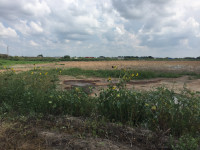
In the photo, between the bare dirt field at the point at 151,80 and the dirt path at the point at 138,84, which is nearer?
the dirt path at the point at 138,84

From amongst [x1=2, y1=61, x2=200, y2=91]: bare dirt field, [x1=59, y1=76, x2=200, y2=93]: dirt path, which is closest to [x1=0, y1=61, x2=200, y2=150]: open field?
[x1=2, y1=61, x2=200, y2=91]: bare dirt field

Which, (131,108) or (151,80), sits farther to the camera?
(151,80)

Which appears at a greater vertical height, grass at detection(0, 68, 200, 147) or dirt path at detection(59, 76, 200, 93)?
grass at detection(0, 68, 200, 147)

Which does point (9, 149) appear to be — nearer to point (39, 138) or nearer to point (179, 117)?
point (39, 138)

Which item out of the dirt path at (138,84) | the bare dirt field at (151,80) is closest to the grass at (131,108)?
the bare dirt field at (151,80)

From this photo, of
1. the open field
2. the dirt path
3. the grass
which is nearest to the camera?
the open field

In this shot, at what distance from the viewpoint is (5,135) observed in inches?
103

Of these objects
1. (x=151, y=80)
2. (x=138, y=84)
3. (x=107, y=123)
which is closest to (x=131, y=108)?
(x=107, y=123)

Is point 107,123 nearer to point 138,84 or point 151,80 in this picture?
point 138,84

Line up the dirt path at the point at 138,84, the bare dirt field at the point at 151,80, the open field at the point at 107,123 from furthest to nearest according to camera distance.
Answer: the bare dirt field at the point at 151,80 < the dirt path at the point at 138,84 < the open field at the point at 107,123

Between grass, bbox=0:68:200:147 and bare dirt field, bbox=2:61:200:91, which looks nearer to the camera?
grass, bbox=0:68:200:147

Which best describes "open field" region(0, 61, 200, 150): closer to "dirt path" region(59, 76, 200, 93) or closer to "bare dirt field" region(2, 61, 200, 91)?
"bare dirt field" region(2, 61, 200, 91)

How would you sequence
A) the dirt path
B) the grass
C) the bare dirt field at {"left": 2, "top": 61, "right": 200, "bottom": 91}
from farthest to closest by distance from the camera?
the bare dirt field at {"left": 2, "top": 61, "right": 200, "bottom": 91} < the dirt path < the grass

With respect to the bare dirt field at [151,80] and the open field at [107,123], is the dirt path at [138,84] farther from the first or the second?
the open field at [107,123]
